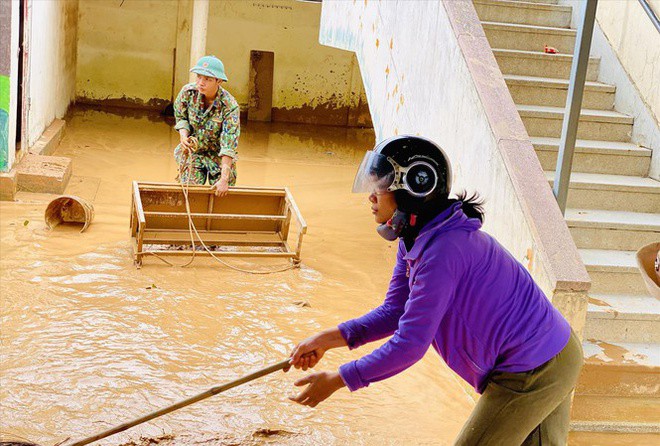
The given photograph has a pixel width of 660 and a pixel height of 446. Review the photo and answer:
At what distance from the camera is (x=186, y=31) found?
17531mm

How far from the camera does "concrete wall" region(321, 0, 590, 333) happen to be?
5.60 m

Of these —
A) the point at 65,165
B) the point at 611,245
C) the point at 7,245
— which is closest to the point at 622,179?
the point at 611,245

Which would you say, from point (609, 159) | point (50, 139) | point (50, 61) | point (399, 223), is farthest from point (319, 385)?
point (50, 61)

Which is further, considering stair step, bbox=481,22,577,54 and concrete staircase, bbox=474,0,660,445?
stair step, bbox=481,22,577,54

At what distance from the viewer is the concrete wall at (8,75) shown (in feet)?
31.7

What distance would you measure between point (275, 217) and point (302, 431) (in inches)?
135

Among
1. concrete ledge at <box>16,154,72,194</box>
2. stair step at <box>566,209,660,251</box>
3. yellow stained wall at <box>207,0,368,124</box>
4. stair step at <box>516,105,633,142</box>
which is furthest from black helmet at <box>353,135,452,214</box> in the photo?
yellow stained wall at <box>207,0,368,124</box>

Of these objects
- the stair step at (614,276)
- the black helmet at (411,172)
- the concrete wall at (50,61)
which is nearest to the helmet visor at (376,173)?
the black helmet at (411,172)

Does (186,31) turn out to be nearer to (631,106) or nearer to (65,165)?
(65,165)

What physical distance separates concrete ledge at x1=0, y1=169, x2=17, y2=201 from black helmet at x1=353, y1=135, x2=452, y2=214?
24.4 feet

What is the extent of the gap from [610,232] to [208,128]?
3869 mm

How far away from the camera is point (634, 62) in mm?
8250

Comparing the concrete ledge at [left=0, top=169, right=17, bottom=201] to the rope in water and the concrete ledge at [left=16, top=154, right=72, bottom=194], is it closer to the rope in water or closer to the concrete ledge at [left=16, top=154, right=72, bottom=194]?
the concrete ledge at [left=16, top=154, right=72, bottom=194]

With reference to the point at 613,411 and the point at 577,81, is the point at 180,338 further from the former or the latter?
the point at 577,81
